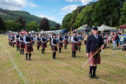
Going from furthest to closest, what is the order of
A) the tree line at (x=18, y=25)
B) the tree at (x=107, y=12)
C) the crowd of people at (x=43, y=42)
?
the tree line at (x=18, y=25) → the tree at (x=107, y=12) → the crowd of people at (x=43, y=42)

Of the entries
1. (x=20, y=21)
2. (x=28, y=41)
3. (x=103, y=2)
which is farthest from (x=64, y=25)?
(x=28, y=41)

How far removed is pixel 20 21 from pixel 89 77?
114490mm

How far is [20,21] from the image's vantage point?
112812mm

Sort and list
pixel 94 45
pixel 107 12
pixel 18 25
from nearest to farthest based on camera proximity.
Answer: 1. pixel 94 45
2. pixel 107 12
3. pixel 18 25

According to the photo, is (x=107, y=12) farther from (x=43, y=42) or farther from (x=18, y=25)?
(x=18, y=25)

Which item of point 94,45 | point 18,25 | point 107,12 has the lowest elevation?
point 94,45

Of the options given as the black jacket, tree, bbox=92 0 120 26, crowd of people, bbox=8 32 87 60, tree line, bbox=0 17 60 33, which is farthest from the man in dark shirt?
tree line, bbox=0 17 60 33

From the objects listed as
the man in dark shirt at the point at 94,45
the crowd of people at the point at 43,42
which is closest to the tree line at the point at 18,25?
the crowd of people at the point at 43,42

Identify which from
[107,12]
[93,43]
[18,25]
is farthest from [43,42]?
[18,25]

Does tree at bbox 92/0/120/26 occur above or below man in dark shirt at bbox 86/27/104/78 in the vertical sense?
above

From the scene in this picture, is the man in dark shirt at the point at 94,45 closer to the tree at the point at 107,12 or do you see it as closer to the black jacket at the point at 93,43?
the black jacket at the point at 93,43

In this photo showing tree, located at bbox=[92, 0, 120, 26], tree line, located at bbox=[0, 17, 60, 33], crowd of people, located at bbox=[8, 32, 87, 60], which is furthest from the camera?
tree line, located at bbox=[0, 17, 60, 33]

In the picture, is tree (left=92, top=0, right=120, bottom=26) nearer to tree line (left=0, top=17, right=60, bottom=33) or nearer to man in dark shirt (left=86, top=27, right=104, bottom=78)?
man in dark shirt (left=86, top=27, right=104, bottom=78)

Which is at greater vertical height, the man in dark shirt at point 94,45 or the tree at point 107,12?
the tree at point 107,12
